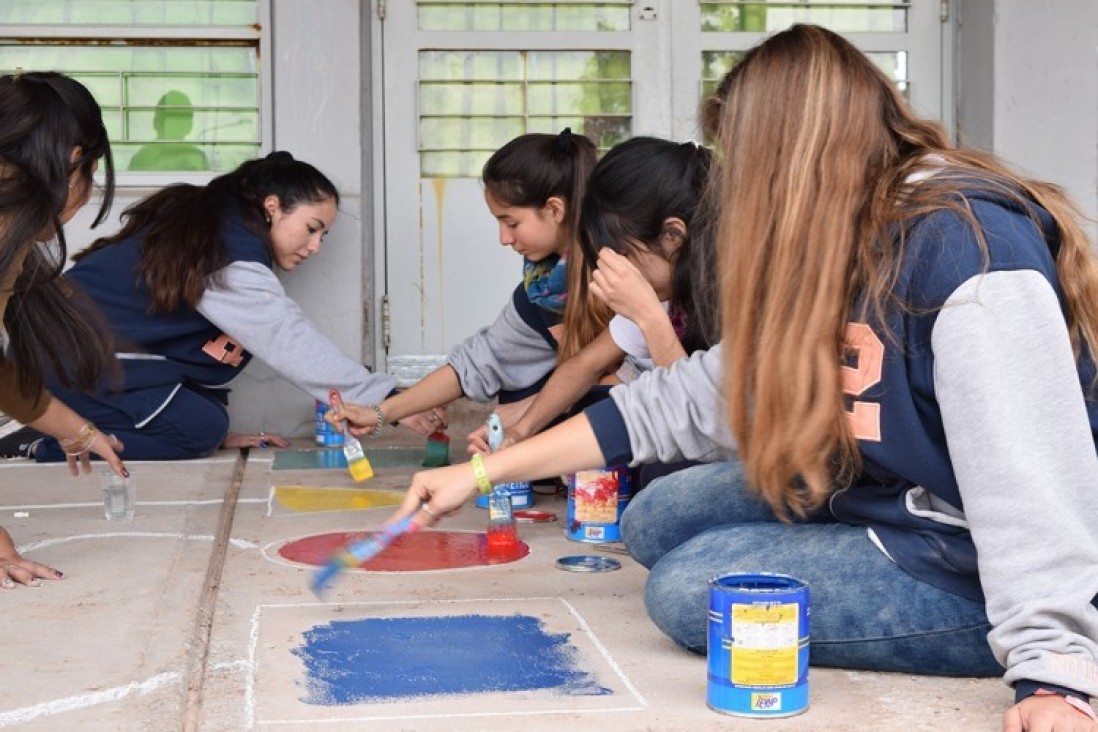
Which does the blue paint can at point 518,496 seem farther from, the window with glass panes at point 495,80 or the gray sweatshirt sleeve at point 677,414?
the window with glass panes at point 495,80

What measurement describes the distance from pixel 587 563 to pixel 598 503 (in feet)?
0.88

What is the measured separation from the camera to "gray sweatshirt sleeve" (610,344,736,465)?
2.30m

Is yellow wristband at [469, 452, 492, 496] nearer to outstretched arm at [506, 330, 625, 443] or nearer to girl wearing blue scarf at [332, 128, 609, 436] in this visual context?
outstretched arm at [506, 330, 625, 443]

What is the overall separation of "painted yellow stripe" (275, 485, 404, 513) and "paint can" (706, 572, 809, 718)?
189 centimetres

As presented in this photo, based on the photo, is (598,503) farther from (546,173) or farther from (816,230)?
(816,230)

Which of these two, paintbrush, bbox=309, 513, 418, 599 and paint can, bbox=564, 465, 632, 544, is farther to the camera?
Answer: paint can, bbox=564, 465, 632, 544

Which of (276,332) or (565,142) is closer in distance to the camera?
(565,142)

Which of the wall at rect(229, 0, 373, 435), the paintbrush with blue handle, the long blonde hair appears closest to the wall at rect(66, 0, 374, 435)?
the wall at rect(229, 0, 373, 435)

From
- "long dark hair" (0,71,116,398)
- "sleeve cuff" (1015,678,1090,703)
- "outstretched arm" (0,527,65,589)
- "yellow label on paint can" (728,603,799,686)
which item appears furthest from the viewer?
"outstretched arm" (0,527,65,589)

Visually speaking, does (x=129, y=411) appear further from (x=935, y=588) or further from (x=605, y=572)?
(x=935, y=588)

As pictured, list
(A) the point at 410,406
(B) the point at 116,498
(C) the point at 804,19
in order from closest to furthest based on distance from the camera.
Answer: (B) the point at 116,498 < (A) the point at 410,406 < (C) the point at 804,19

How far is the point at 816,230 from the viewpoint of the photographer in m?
2.05

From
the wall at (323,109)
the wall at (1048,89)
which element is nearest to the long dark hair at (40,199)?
the wall at (323,109)

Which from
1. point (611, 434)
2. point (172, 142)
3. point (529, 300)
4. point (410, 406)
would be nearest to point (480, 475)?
point (611, 434)
